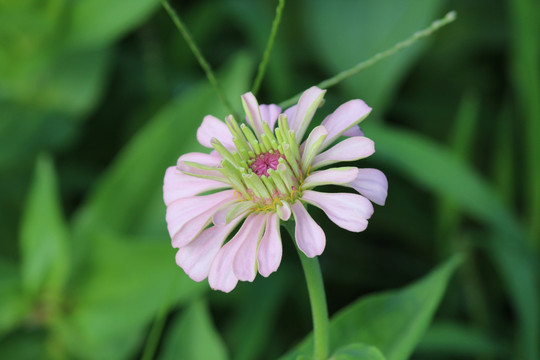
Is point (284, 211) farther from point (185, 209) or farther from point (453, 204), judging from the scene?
point (453, 204)

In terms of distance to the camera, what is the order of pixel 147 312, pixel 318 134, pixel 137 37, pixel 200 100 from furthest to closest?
pixel 137 37 → pixel 200 100 → pixel 147 312 → pixel 318 134

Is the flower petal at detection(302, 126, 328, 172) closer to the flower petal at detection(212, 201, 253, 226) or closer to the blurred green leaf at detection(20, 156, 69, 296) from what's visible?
the flower petal at detection(212, 201, 253, 226)

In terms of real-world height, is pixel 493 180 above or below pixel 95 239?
below

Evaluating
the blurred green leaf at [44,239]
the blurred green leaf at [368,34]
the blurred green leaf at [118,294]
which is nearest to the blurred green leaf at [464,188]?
the blurred green leaf at [368,34]

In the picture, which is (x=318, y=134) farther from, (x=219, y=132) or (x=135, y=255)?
(x=135, y=255)

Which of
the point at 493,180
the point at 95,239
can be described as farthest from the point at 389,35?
the point at 95,239

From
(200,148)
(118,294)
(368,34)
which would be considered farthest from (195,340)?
(368,34)

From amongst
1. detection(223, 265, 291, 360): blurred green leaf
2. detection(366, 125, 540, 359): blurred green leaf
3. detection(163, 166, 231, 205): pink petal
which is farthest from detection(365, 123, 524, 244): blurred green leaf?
detection(163, 166, 231, 205): pink petal
